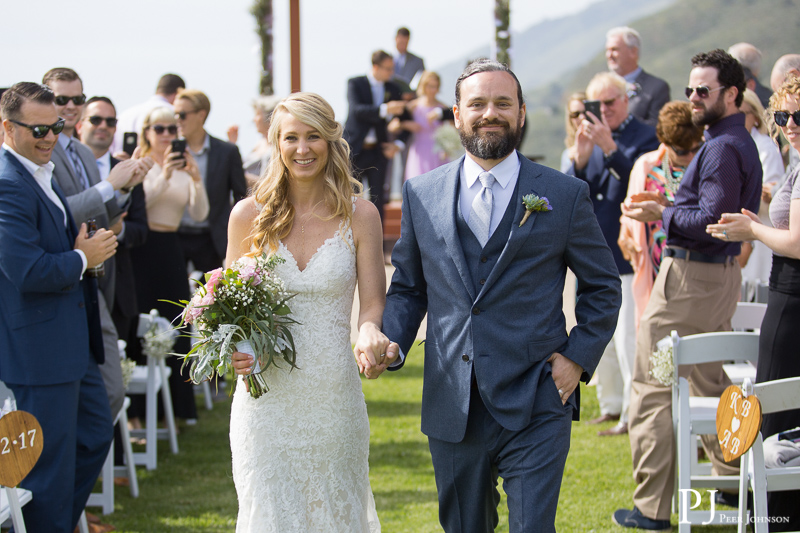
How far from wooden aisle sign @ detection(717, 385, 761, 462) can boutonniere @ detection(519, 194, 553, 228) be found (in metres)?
1.13

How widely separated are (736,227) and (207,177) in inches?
196

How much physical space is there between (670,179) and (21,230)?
4.09m

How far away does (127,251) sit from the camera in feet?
21.8

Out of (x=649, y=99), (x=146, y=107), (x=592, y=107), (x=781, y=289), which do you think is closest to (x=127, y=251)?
(x=146, y=107)

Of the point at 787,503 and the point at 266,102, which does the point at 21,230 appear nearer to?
the point at 787,503

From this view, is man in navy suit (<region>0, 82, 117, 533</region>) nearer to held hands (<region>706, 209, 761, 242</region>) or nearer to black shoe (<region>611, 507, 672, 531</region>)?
black shoe (<region>611, 507, 672, 531</region>)

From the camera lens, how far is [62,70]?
613 cm

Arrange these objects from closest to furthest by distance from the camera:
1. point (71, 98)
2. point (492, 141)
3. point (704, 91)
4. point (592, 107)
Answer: point (492, 141)
point (704, 91)
point (71, 98)
point (592, 107)

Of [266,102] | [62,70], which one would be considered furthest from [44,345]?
[266,102]

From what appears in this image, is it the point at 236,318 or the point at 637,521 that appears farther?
the point at 637,521

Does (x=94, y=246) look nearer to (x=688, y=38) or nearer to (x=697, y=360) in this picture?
(x=697, y=360)

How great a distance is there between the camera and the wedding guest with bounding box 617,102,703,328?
224 inches

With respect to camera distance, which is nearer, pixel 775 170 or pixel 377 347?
pixel 377 347

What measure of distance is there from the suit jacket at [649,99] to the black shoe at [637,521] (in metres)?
4.32
